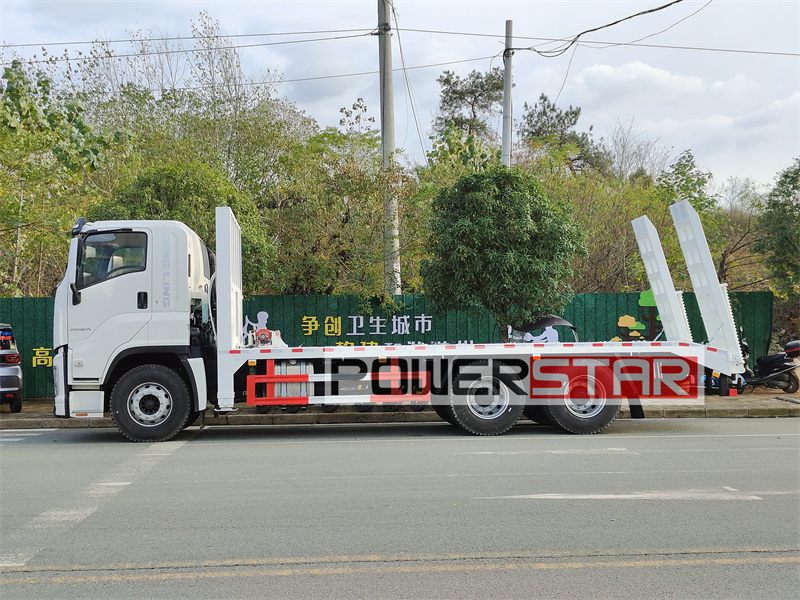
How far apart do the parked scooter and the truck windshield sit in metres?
10.3

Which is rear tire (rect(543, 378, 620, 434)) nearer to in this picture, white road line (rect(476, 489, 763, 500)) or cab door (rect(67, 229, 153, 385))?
white road line (rect(476, 489, 763, 500))

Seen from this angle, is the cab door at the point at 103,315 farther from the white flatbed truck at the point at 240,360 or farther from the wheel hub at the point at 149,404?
the wheel hub at the point at 149,404

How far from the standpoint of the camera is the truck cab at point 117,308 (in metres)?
9.35

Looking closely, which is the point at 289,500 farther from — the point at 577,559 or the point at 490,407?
the point at 490,407

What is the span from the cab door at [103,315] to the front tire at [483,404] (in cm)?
418

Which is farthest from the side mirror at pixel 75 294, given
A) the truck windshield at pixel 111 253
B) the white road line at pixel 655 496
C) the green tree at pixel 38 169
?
the white road line at pixel 655 496

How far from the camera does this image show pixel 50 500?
6402mm

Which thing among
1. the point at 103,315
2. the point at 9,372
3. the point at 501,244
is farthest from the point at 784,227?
the point at 9,372

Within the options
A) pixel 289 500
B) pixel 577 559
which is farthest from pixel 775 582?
pixel 289 500

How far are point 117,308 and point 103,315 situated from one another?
0.66ft

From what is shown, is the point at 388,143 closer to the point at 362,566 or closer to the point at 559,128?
the point at 362,566

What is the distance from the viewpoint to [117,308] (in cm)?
936

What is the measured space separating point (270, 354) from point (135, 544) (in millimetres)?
4701

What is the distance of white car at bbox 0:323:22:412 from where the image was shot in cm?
1215
